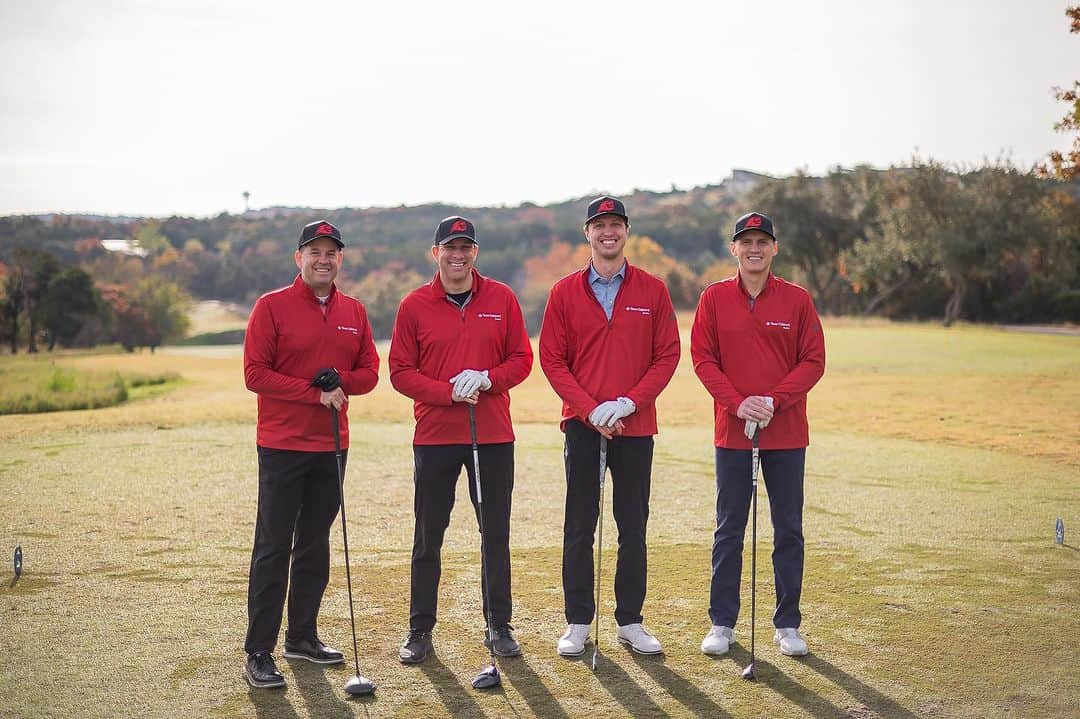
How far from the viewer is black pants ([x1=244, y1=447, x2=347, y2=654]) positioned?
505cm

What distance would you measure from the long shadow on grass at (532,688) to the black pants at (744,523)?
3.36 ft

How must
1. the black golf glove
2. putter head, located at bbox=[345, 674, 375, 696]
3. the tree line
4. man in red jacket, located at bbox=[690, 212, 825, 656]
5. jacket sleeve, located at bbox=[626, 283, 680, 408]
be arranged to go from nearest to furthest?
putter head, located at bbox=[345, 674, 375, 696] < the black golf glove < jacket sleeve, located at bbox=[626, 283, 680, 408] < man in red jacket, located at bbox=[690, 212, 825, 656] < the tree line

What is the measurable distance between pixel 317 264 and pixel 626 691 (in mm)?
2450

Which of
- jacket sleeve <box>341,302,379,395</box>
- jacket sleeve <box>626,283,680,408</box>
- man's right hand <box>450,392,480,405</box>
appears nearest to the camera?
man's right hand <box>450,392,480,405</box>

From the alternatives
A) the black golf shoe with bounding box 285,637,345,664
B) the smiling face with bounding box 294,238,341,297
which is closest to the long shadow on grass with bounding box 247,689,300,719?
the black golf shoe with bounding box 285,637,345,664

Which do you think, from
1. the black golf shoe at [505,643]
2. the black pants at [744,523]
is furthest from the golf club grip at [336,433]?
the black pants at [744,523]

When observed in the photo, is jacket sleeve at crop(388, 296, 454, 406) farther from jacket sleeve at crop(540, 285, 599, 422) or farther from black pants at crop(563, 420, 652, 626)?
black pants at crop(563, 420, 652, 626)

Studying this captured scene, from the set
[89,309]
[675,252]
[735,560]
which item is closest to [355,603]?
[735,560]

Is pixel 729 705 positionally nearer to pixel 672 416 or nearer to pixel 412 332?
pixel 412 332

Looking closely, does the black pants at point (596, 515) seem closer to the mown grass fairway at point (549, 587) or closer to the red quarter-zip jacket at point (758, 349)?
the mown grass fairway at point (549, 587)

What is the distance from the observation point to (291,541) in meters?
5.16

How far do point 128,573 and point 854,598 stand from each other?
14.9 feet

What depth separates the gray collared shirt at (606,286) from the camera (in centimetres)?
543

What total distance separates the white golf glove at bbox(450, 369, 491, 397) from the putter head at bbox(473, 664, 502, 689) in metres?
1.28
